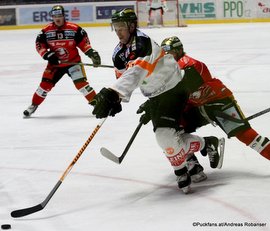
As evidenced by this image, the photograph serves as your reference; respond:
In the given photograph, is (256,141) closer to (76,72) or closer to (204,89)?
(204,89)

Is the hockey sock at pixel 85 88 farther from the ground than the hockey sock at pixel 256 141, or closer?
closer

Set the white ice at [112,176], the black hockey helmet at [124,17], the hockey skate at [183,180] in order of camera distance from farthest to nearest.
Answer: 1. the hockey skate at [183,180]
2. the black hockey helmet at [124,17]
3. the white ice at [112,176]

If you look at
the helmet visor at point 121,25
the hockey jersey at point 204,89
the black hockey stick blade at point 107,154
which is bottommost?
the black hockey stick blade at point 107,154

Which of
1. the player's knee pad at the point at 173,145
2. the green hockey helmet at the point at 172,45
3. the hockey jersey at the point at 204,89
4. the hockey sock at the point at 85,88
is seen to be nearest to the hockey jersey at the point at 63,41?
the hockey sock at the point at 85,88

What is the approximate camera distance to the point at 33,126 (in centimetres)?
558

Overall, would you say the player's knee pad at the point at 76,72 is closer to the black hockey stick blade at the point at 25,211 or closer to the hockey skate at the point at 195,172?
the hockey skate at the point at 195,172

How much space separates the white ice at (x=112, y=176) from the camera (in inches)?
116

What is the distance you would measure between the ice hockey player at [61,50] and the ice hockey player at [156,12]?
1129cm

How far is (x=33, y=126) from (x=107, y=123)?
63cm

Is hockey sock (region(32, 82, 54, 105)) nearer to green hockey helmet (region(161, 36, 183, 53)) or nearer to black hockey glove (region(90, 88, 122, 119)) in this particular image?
green hockey helmet (region(161, 36, 183, 53))

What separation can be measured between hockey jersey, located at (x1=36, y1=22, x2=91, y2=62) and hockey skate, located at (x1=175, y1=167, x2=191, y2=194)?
296cm

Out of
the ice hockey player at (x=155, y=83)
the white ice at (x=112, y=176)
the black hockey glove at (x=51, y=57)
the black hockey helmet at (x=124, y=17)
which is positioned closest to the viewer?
the white ice at (x=112, y=176)

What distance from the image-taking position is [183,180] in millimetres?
3336

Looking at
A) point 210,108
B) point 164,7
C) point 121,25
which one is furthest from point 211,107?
point 164,7
